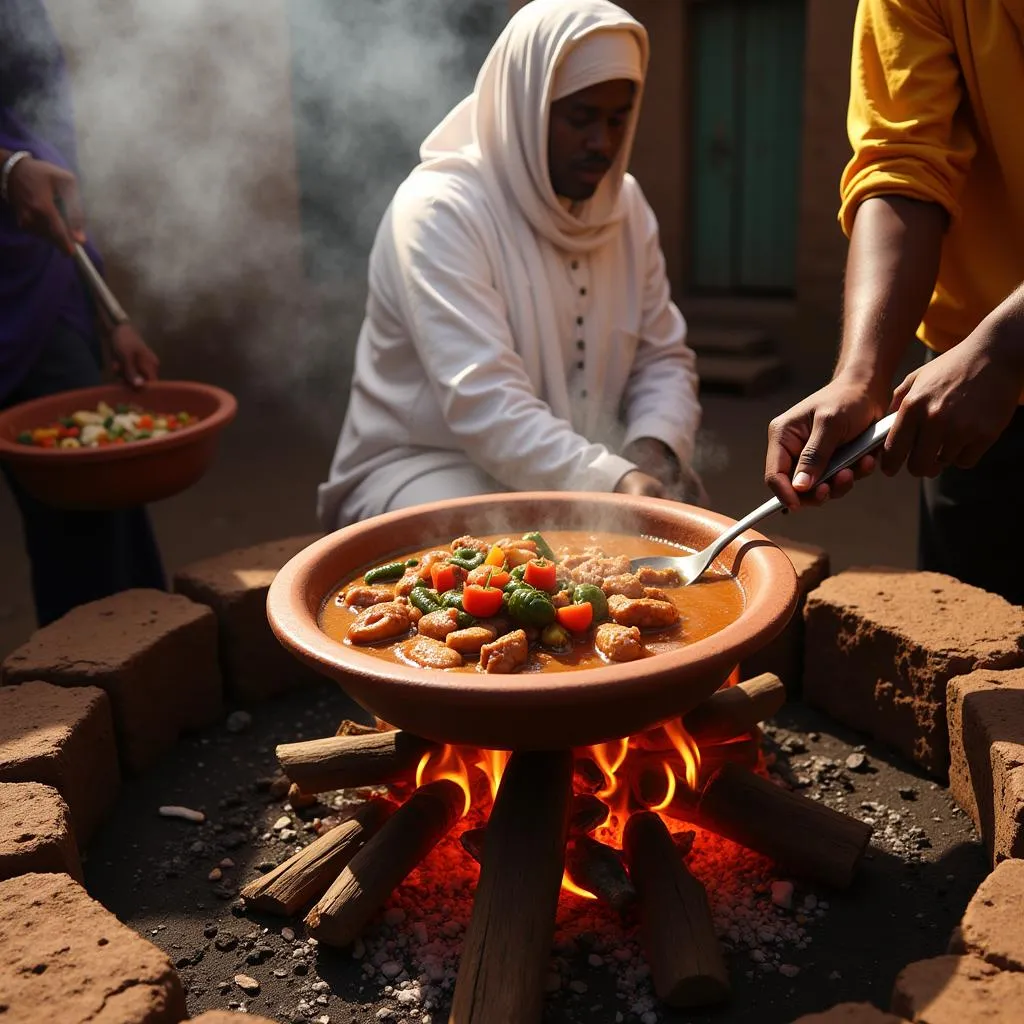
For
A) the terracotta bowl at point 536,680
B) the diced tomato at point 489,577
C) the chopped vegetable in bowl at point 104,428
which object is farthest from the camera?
the chopped vegetable in bowl at point 104,428

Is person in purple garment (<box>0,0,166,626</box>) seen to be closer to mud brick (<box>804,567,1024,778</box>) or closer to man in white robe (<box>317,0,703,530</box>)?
man in white robe (<box>317,0,703,530</box>)

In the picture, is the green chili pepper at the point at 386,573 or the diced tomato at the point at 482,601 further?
the green chili pepper at the point at 386,573

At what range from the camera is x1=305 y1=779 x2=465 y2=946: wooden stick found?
7.41 ft

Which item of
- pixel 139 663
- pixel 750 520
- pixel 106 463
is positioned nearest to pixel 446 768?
pixel 139 663

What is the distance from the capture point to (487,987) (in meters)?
2.02

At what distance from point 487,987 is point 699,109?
757cm

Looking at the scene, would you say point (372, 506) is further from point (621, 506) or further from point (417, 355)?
point (621, 506)

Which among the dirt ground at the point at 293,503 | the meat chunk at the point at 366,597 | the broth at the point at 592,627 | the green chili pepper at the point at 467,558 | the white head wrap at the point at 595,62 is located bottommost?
the dirt ground at the point at 293,503

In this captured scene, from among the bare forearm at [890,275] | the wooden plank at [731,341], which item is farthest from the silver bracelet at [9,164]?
the wooden plank at [731,341]

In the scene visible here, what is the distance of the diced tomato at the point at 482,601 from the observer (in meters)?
2.13

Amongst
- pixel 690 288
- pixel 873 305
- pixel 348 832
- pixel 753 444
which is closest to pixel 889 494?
pixel 753 444

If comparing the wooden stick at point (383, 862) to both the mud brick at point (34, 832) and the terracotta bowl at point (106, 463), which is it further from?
the terracotta bowl at point (106, 463)

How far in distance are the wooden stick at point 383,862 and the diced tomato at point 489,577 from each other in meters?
0.56

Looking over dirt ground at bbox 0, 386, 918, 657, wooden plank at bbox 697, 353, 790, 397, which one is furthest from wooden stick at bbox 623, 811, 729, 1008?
wooden plank at bbox 697, 353, 790, 397
